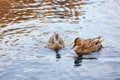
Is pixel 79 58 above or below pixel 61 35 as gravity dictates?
below

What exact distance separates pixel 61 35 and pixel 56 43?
1.20m

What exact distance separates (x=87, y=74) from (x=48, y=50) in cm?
287

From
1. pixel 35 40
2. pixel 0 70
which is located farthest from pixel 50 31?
pixel 0 70

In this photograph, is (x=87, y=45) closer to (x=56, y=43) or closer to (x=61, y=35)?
(x=56, y=43)

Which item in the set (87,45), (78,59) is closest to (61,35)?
(87,45)

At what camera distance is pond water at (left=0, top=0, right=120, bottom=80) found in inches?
537

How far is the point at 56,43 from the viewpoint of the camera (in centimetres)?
1597

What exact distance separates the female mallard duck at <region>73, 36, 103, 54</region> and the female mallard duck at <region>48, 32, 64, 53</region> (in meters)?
0.56

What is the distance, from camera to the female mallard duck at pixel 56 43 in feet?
52.3

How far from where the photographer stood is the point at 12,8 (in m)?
21.0

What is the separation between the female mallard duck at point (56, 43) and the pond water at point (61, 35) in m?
0.25

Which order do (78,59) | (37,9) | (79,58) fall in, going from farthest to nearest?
(37,9), (79,58), (78,59)

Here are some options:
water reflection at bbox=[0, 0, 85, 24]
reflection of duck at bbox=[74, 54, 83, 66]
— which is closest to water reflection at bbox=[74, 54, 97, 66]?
reflection of duck at bbox=[74, 54, 83, 66]

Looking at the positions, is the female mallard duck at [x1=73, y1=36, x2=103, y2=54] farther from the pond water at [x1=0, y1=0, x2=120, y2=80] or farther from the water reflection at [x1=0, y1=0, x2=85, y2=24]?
the water reflection at [x1=0, y1=0, x2=85, y2=24]
